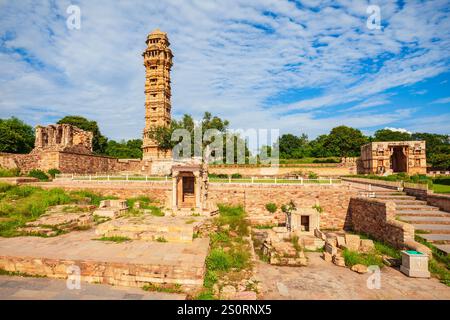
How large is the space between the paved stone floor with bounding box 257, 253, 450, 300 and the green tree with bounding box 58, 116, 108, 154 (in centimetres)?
5404

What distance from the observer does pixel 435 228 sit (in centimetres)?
1177

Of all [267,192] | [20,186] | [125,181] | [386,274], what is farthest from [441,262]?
[20,186]

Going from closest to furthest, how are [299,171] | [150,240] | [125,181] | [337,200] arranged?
[150,240] < [337,200] < [125,181] < [299,171]

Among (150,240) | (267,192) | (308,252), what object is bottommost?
(308,252)

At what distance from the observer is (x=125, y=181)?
68.7 feet

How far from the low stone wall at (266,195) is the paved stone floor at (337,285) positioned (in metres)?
8.74

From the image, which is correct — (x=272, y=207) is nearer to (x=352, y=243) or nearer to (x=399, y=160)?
(x=352, y=243)

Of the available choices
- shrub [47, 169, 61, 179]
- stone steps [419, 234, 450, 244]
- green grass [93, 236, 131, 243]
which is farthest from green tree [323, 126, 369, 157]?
green grass [93, 236, 131, 243]

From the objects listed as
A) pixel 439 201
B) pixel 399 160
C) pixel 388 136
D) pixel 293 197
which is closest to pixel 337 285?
pixel 293 197

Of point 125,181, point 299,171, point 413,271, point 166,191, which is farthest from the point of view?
point 299,171

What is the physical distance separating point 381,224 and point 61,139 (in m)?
39.0

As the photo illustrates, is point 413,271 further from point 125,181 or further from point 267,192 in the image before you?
point 125,181

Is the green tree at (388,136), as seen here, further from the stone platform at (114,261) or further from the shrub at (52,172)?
the stone platform at (114,261)

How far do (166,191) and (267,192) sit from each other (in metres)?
8.12
